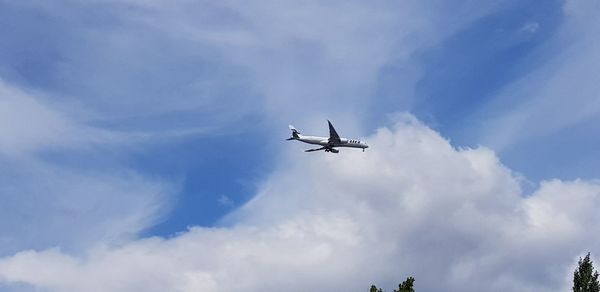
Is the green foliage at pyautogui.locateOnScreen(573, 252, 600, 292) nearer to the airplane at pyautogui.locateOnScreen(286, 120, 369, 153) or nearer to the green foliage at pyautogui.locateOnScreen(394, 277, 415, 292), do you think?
the green foliage at pyautogui.locateOnScreen(394, 277, 415, 292)

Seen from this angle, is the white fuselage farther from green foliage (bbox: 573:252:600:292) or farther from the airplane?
green foliage (bbox: 573:252:600:292)

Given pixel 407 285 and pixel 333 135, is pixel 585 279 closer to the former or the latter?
pixel 407 285

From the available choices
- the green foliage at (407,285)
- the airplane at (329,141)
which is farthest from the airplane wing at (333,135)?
the green foliage at (407,285)

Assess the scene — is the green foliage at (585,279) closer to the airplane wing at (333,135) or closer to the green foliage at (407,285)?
the green foliage at (407,285)

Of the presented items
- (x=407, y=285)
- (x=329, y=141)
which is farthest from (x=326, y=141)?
(x=407, y=285)

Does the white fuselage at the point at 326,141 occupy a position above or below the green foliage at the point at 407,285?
above

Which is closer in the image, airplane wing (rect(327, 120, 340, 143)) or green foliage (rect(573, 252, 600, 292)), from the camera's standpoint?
green foliage (rect(573, 252, 600, 292))

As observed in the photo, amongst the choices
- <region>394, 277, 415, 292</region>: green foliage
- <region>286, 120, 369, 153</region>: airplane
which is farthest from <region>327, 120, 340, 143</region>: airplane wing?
<region>394, 277, 415, 292</region>: green foliage

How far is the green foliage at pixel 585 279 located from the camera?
14088cm

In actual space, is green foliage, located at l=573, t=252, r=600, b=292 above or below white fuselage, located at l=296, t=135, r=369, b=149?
below

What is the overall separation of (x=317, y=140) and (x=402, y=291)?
223 ft

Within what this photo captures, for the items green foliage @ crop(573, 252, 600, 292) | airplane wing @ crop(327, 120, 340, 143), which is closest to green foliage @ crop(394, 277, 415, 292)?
green foliage @ crop(573, 252, 600, 292)

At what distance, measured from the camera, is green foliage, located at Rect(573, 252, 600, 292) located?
141 meters

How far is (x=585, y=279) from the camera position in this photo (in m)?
141
